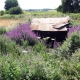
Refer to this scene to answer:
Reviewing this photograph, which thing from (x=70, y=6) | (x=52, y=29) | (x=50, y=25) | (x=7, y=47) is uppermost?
(x=50, y=25)

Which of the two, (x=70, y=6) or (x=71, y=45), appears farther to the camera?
(x=70, y=6)

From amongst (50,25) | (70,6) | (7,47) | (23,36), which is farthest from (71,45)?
(70,6)

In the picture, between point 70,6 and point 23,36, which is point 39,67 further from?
point 70,6

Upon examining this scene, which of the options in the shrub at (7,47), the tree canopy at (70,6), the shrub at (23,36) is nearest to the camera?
the shrub at (7,47)

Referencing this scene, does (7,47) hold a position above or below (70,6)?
below

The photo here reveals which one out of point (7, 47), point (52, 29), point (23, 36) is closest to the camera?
point (7, 47)

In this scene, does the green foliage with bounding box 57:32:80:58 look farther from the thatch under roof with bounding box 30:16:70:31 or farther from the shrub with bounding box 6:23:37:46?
the thatch under roof with bounding box 30:16:70:31

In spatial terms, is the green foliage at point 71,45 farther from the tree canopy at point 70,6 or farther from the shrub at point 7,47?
the tree canopy at point 70,6

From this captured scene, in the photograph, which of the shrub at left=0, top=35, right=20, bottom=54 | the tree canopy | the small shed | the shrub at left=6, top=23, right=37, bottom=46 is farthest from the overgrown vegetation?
the tree canopy

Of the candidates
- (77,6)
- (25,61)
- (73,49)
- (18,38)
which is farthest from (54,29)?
(77,6)

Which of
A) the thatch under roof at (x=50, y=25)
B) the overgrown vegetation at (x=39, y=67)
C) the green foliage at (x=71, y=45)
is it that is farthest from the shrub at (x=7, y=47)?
the thatch under roof at (x=50, y=25)

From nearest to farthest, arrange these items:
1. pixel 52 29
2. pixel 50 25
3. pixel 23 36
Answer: pixel 23 36
pixel 52 29
pixel 50 25

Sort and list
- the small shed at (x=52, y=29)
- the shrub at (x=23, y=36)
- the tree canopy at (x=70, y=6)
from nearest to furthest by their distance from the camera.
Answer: the shrub at (x=23, y=36)
the small shed at (x=52, y=29)
the tree canopy at (x=70, y=6)

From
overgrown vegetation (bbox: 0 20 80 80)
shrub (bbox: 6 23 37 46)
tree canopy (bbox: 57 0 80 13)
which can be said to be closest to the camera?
overgrown vegetation (bbox: 0 20 80 80)
